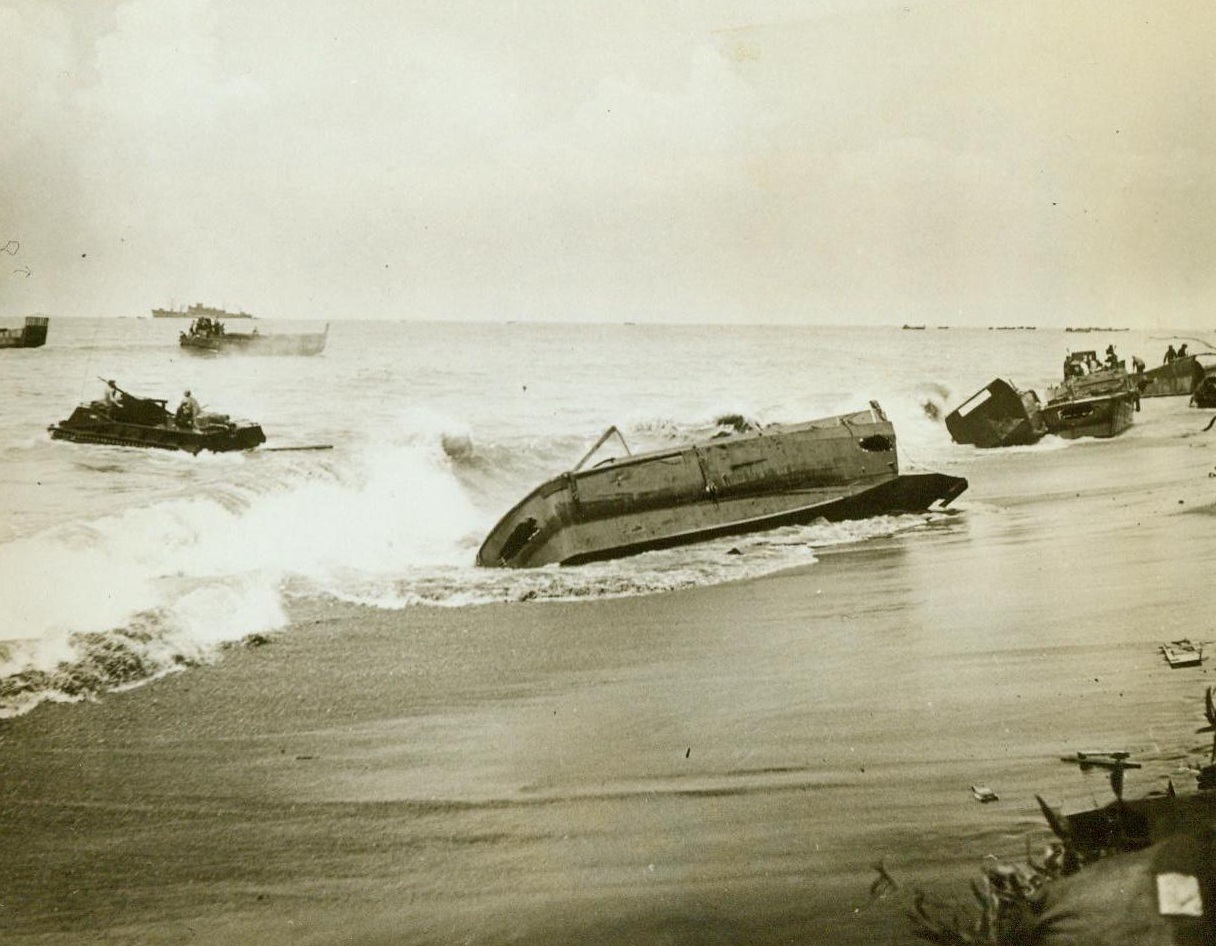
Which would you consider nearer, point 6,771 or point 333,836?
point 333,836

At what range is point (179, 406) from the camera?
1095 centimetres

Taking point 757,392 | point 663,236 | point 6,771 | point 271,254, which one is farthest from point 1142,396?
point 6,771

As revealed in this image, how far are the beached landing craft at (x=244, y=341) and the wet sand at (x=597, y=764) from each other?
9.71 m

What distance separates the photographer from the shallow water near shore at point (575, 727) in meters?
4.09

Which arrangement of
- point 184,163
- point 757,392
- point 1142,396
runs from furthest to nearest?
point 757,392, point 1142,396, point 184,163

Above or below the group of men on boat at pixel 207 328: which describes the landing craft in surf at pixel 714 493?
below

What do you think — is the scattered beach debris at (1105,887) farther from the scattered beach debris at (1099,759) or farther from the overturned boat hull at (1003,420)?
the overturned boat hull at (1003,420)

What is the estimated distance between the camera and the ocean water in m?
6.50

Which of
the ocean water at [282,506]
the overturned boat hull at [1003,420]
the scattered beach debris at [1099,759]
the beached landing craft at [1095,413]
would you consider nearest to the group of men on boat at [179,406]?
the ocean water at [282,506]

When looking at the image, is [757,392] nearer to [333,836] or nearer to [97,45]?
[97,45]

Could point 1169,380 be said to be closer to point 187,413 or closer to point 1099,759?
point 1099,759

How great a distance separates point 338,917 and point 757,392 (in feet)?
68.3

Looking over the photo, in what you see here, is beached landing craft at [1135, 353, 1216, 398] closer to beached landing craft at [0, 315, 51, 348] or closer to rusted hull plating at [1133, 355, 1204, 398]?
rusted hull plating at [1133, 355, 1204, 398]

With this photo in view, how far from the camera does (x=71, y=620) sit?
628 cm
